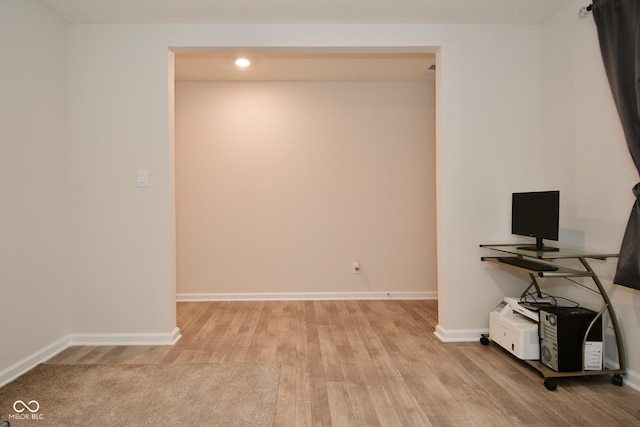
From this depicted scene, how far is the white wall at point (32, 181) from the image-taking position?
2.44m

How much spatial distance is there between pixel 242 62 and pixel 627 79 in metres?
3.18

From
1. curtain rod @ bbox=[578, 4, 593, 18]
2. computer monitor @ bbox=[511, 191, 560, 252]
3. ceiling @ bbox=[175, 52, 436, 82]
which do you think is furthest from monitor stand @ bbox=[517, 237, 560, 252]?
ceiling @ bbox=[175, 52, 436, 82]

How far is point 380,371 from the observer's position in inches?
100.0

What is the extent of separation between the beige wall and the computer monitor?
5.58 ft

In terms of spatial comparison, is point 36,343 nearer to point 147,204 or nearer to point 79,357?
point 79,357

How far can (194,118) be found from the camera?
4.57 m

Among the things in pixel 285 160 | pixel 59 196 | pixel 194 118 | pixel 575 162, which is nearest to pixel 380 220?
pixel 285 160

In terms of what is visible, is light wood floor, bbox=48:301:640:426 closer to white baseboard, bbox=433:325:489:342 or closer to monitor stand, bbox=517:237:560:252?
white baseboard, bbox=433:325:489:342

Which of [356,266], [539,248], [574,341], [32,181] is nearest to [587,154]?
[539,248]

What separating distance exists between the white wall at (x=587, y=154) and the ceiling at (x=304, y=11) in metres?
0.27

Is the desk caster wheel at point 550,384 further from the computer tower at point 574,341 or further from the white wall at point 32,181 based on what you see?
the white wall at point 32,181

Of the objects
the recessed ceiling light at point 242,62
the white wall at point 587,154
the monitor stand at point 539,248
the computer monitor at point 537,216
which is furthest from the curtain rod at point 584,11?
the recessed ceiling light at point 242,62

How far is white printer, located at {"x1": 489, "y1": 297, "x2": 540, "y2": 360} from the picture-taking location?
2.55 m

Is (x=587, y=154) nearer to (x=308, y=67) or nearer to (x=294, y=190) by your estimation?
(x=308, y=67)
